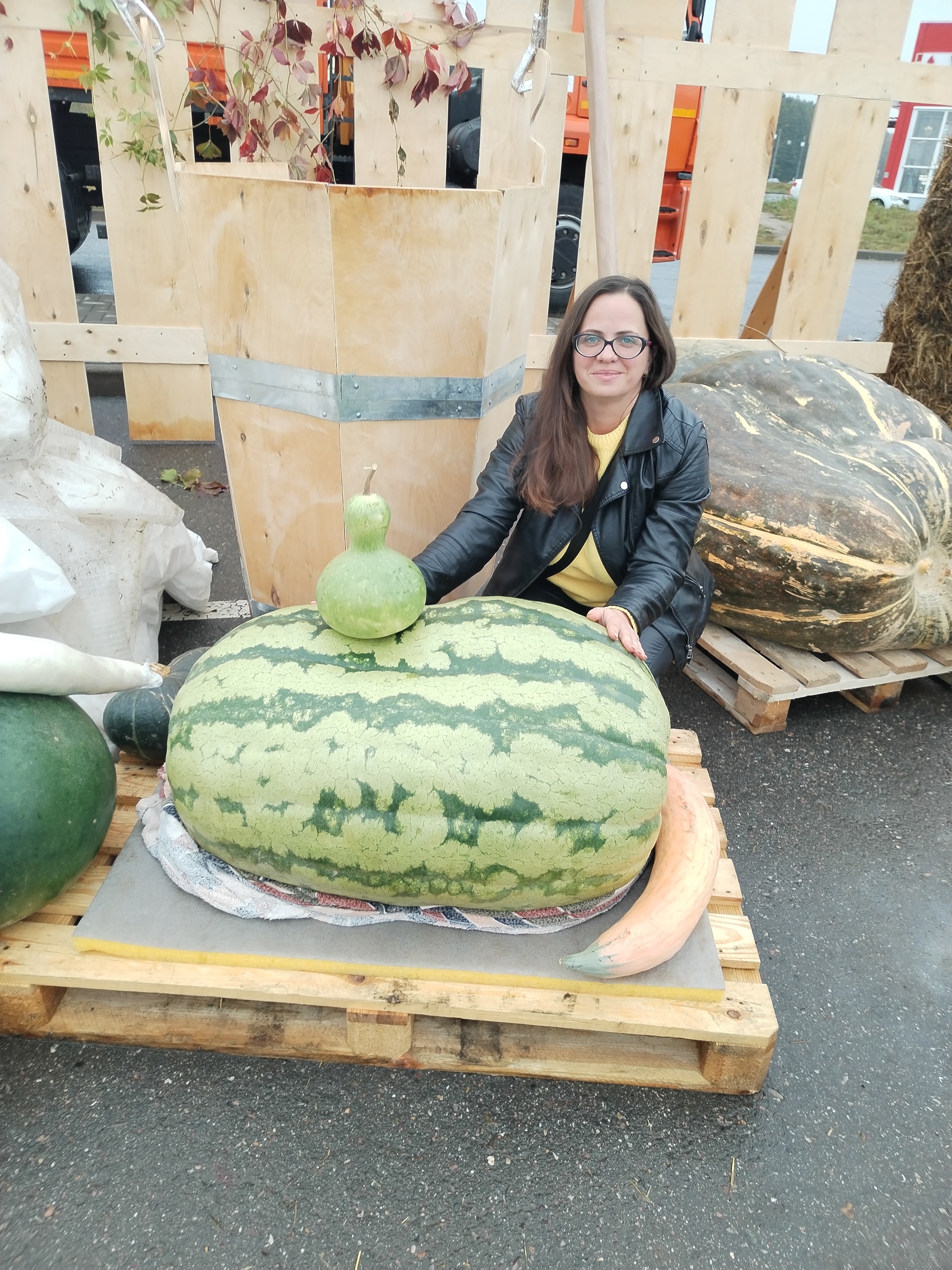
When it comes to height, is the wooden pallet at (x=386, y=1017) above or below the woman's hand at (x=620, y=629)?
below

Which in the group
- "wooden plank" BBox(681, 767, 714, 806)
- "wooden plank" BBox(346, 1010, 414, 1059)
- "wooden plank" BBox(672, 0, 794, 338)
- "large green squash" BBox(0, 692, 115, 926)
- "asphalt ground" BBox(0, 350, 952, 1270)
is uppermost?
"wooden plank" BBox(672, 0, 794, 338)

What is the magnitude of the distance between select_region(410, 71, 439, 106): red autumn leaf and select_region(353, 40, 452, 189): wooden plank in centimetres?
6

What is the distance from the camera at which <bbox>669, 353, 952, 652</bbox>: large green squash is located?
291cm

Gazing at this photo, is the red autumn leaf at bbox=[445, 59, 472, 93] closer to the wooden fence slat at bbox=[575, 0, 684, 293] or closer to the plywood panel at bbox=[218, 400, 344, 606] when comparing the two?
the wooden fence slat at bbox=[575, 0, 684, 293]

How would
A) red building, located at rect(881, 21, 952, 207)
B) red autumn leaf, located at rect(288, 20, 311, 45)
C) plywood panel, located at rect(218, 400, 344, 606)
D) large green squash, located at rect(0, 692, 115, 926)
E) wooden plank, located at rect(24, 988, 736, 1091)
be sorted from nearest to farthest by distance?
large green squash, located at rect(0, 692, 115, 926) → wooden plank, located at rect(24, 988, 736, 1091) → plywood panel, located at rect(218, 400, 344, 606) → red autumn leaf, located at rect(288, 20, 311, 45) → red building, located at rect(881, 21, 952, 207)

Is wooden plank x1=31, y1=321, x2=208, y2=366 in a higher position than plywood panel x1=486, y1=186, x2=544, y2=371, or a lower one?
lower

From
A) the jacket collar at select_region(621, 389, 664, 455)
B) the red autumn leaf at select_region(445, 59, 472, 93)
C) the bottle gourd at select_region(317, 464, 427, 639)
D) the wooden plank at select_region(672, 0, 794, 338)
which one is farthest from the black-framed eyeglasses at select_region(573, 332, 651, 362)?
the wooden plank at select_region(672, 0, 794, 338)

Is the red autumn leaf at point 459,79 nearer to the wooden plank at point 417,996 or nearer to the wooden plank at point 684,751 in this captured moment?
the wooden plank at point 684,751

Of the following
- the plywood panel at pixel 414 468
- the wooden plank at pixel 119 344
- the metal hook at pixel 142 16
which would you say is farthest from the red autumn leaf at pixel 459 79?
the plywood panel at pixel 414 468

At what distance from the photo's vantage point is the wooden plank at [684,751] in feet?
8.32

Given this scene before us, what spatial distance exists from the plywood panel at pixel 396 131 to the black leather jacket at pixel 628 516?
189 centimetres

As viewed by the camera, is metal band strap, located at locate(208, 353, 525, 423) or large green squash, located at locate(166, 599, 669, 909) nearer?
large green squash, located at locate(166, 599, 669, 909)

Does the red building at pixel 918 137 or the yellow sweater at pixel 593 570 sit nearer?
the yellow sweater at pixel 593 570

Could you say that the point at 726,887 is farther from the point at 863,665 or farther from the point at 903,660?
the point at 903,660
